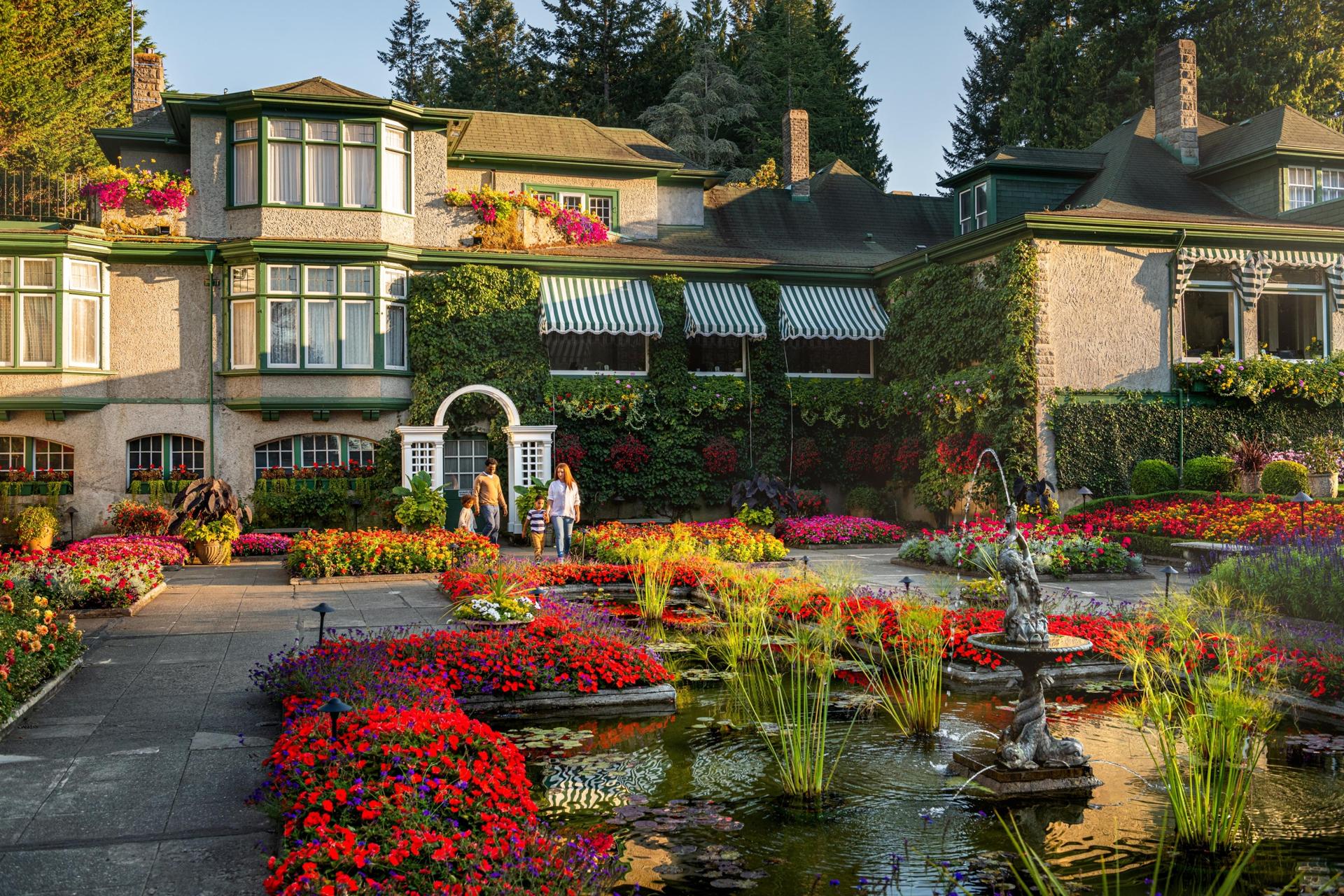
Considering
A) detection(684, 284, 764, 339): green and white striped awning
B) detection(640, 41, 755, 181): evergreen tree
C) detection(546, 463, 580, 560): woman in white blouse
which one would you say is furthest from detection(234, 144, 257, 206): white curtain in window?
detection(640, 41, 755, 181): evergreen tree

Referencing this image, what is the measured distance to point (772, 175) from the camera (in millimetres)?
38406

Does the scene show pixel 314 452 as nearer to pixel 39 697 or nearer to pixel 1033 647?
pixel 39 697

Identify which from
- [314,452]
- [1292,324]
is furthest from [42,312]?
[1292,324]

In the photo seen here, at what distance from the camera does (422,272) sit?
78.5 ft

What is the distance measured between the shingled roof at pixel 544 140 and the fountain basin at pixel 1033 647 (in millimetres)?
21256

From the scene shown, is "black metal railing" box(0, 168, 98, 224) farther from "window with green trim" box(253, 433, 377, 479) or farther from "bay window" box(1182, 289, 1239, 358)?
"bay window" box(1182, 289, 1239, 358)

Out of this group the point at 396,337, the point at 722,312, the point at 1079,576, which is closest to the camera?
the point at 1079,576

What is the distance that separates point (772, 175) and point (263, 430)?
21.8m

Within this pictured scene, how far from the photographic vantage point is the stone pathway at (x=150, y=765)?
4.85m

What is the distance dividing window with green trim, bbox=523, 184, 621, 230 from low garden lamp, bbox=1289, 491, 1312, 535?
53.9 ft

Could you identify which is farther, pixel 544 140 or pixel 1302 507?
pixel 544 140

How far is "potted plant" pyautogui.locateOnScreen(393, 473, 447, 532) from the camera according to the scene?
64.1 feet

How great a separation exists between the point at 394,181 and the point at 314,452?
244 inches

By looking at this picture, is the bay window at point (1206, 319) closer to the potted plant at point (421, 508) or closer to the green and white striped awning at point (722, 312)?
the green and white striped awning at point (722, 312)
